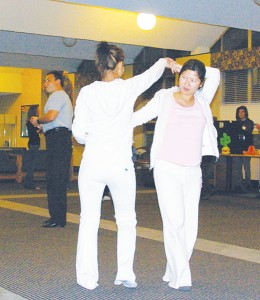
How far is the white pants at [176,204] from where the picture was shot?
3570mm

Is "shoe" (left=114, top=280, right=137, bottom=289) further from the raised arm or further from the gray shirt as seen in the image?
the gray shirt

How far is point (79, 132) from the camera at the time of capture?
3604 mm

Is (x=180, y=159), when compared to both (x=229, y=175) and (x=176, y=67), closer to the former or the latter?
(x=176, y=67)

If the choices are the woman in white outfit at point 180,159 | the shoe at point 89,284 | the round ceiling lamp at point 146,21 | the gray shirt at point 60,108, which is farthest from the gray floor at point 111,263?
the round ceiling lamp at point 146,21

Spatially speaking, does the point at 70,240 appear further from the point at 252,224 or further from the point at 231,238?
the point at 252,224

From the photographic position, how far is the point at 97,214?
364 cm

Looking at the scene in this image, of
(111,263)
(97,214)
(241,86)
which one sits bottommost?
(111,263)

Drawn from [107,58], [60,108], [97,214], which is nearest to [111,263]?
[97,214]

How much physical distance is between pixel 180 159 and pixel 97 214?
56cm

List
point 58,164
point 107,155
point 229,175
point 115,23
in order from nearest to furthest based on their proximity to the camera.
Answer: point 107,155 → point 58,164 → point 229,175 → point 115,23

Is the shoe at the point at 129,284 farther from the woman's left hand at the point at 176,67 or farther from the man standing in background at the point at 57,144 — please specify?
the man standing in background at the point at 57,144

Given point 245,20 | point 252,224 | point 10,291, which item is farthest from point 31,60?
point 10,291

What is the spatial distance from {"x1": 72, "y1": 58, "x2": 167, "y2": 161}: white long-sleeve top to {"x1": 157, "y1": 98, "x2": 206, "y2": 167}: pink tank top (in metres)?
0.21

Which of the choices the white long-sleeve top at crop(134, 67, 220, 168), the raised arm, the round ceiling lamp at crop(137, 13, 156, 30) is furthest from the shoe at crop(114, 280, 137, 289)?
the round ceiling lamp at crop(137, 13, 156, 30)
